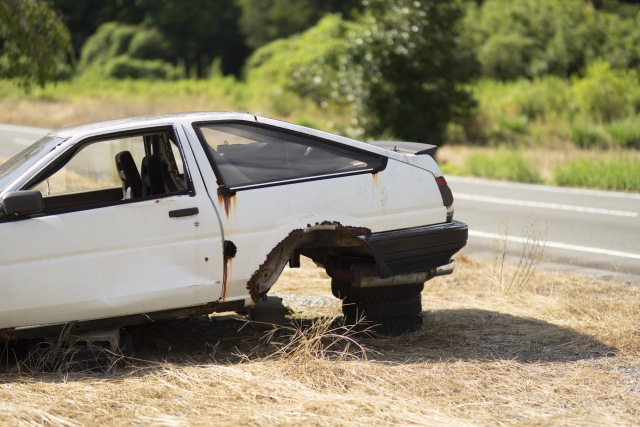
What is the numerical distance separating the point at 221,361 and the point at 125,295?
2.70 feet

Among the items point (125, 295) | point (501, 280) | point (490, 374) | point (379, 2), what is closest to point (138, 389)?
point (125, 295)

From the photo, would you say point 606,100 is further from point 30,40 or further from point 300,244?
point 300,244

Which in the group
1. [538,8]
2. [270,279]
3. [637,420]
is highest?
[538,8]

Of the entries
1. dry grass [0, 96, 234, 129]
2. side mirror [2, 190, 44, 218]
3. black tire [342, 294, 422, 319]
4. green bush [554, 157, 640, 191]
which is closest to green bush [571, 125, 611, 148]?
green bush [554, 157, 640, 191]

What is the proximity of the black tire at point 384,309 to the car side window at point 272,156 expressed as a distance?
109 cm

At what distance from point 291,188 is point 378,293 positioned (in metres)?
1.11

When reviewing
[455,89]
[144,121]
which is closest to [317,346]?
[144,121]

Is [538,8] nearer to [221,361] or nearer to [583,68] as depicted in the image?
[583,68]

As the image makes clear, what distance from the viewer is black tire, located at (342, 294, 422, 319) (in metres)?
5.91

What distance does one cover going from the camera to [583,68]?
112 feet

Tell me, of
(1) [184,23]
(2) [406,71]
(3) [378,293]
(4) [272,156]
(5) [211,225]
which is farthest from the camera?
(1) [184,23]

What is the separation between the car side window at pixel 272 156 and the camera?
534 centimetres

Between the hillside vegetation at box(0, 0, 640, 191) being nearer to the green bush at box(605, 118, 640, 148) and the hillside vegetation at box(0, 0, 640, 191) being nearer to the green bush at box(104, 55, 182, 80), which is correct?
the green bush at box(605, 118, 640, 148)

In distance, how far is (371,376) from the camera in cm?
491
